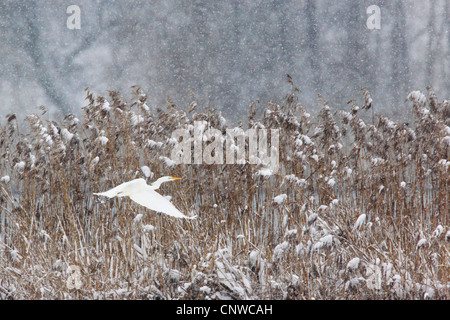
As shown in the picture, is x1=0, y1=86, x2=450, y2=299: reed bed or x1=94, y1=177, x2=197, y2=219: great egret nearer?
x1=94, y1=177, x2=197, y2=219: great egret

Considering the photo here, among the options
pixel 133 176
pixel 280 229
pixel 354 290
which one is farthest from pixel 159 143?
pixel 354 290

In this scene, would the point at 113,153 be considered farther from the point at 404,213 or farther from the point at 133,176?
the point at 404,213

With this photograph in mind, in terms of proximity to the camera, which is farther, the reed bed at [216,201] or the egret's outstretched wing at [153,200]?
the reed bed at [216,201]

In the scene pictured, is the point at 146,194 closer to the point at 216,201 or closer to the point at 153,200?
the point at 153,200

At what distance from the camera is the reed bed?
233 cm

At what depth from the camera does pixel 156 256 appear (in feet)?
7.56

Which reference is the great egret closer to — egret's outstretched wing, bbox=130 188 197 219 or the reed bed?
egret's outstretched wing, bbox=130 188 197 219

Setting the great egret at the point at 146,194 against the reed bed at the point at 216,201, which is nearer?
the great egret at the point at 146,194

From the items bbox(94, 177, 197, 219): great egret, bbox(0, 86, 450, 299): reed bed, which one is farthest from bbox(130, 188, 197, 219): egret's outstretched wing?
bbox(0, 86, 450, 299): reed bed

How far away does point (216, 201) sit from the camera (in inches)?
108

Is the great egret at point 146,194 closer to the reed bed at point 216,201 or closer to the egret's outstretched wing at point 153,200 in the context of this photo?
the egret's outstretched wing at point 153,200

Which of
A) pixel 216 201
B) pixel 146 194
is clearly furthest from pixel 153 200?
pixel 216 201

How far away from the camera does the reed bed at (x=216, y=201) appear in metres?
2.33

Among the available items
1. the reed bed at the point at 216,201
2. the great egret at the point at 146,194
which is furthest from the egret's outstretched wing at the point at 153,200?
the reed bed at the point at 216,201
